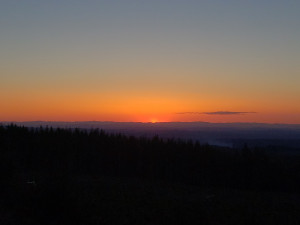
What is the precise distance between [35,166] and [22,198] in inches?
1107

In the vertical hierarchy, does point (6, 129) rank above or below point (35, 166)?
above

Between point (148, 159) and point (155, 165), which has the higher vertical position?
point (148, 159)

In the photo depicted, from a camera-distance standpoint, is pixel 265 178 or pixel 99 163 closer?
pixel 265 178

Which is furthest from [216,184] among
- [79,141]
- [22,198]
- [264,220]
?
[22,198]

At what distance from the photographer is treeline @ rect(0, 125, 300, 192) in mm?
43125

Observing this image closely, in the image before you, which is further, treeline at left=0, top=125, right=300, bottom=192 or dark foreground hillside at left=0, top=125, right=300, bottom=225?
treeline at left=0, top=125, right=300, bottom=192

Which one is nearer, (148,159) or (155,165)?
(148,159)

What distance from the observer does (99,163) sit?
4753cm

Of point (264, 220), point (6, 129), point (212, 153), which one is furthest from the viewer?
point (6, 129)

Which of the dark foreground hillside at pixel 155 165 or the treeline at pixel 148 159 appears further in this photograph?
the treeline at pixel 148 159

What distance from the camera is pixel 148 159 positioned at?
153 ft

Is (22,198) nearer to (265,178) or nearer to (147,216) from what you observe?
(147,216)

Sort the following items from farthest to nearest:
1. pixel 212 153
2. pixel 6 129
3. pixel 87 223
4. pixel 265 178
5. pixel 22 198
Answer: pixel 6 129
pixel 212 153
pixel 265 178
pixel 22 198
pixel 87 223

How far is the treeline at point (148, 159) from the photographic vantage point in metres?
43.1
